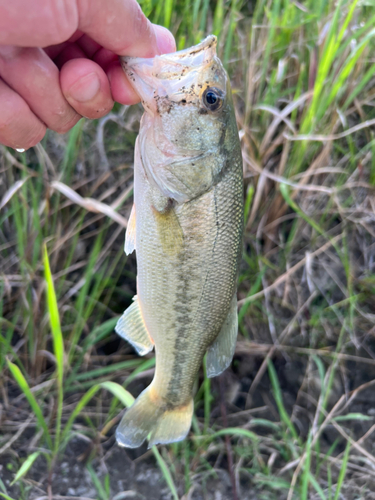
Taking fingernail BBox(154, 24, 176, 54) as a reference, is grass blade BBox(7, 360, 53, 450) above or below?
below

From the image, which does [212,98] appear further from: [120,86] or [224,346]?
[224,346]

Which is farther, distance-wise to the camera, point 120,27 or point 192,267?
point 192,267

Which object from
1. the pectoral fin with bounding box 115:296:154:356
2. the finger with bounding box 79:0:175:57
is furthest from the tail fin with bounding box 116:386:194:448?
the finger with bounding box 79:0:175:57

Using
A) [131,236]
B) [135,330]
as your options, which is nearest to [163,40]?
[131,236]

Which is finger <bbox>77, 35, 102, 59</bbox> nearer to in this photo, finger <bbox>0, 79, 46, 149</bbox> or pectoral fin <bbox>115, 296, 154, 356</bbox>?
finger <bbox>0, 79, 46, 149</bbox>

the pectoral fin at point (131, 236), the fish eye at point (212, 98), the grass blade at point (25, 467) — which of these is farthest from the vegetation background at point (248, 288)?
the fish eye at point (212, 98)

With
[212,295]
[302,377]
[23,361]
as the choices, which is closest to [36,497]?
[23,361]
